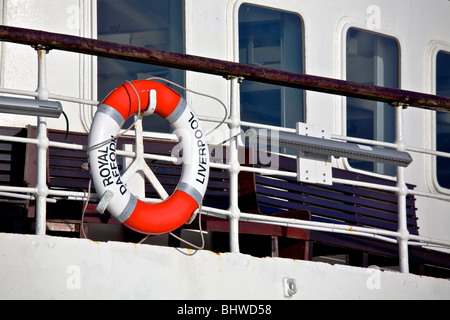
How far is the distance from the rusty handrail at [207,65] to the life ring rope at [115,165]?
17cm

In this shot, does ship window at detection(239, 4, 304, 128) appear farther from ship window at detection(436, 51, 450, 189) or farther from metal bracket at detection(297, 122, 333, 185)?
ship window at detection(436, 51, 450, 189)

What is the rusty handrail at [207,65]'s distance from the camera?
12.9 ft

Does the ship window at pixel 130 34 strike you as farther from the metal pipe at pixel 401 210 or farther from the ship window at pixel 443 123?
the ship window at pixel 443 123

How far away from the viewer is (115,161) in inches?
160

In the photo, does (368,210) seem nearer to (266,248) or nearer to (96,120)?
(266,248)

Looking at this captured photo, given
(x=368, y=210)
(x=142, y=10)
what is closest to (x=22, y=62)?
(x=142, y=10)

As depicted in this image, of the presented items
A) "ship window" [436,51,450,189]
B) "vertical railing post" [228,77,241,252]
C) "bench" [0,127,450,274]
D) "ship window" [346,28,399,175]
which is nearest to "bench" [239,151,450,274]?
"bench" [0,127,450,274]

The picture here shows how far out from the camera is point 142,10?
5.66 meters

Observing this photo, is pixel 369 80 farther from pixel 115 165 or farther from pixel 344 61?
pixel 115 165

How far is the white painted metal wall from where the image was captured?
3.75m

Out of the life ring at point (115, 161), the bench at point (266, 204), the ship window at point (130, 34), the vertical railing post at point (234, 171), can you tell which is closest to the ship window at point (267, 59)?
the bench at point (266, 204)

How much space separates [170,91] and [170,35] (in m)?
1.59

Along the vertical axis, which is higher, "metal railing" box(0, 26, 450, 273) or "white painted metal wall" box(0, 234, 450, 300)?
"metal railing" box(0, 26, 450, 273)
